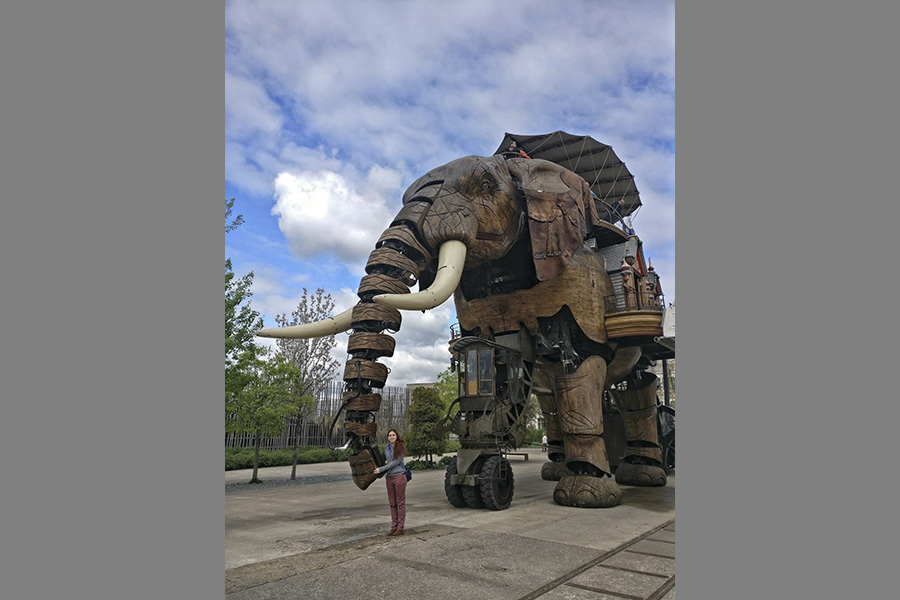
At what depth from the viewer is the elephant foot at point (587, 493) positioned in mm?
8977

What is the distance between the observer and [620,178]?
14.8 meters

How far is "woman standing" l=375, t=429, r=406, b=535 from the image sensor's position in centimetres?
664

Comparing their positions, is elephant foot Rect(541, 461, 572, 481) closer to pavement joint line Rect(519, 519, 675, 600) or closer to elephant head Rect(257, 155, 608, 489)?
elephant head Rect(257, 155, 608, 489)

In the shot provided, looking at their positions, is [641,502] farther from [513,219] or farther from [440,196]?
[440,196]

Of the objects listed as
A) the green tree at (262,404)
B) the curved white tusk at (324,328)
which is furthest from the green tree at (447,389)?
the curved white tusk at (324,328)

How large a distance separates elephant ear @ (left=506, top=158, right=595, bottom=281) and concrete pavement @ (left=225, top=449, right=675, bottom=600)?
12.4 ft

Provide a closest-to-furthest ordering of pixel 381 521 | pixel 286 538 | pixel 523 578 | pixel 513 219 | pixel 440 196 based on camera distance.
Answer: pixel 523 578 → pixel 286 538 → pixel 381 521 → pixel 440 196 → pixel 513 219

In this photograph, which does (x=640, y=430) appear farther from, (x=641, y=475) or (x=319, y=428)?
(x=319, y=428)

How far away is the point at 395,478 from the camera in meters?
6.62

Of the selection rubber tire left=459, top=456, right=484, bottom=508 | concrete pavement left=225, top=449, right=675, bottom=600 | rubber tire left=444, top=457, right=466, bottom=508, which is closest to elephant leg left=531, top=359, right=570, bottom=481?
concrete pavement left=225, top=449, right=675, bottom=600

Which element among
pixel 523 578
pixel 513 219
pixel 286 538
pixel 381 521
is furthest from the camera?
pixel 513 219

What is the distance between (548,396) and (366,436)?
6485 millimetres

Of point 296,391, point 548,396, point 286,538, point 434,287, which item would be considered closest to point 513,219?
point 434,287

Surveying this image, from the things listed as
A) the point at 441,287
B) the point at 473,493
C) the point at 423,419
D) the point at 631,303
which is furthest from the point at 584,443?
the point at 423,419
